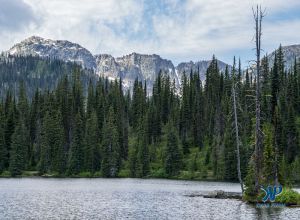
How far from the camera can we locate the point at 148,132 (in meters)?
155

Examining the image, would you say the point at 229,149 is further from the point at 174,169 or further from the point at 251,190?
the point at 251,190

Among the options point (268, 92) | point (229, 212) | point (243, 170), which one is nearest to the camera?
point (229, 212)

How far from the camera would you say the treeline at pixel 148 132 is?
12579 cm

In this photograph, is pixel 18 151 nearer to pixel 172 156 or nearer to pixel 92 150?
pixel 92 150

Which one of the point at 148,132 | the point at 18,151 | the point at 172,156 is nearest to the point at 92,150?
the point at 18,151

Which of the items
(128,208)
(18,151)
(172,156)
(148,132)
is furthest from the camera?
(148,132)

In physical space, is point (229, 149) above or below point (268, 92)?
below

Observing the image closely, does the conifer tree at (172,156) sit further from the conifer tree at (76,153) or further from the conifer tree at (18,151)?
the conifer tree at (18,151)

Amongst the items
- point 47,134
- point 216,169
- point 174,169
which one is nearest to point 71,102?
point 47,134

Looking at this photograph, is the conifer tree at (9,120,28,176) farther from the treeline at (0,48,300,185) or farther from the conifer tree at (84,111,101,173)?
the conifer tree at (84,111,101,173)

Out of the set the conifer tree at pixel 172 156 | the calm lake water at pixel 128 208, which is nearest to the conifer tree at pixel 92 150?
the conifer tree at pixel 172 156

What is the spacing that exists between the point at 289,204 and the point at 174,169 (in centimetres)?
7323

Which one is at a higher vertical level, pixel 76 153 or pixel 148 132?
pixel 148 132

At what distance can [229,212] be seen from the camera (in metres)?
51.5
